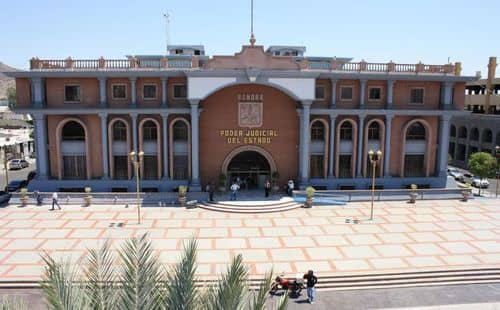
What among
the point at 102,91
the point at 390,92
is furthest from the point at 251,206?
the point at 390,92

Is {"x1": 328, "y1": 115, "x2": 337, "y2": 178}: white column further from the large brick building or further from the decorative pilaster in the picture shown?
the decorative pilaster

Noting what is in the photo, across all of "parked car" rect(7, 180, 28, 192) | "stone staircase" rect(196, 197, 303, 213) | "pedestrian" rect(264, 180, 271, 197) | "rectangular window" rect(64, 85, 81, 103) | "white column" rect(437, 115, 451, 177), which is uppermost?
"rectangular window" rect(64, 85, 81, 103)

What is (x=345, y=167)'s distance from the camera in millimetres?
35531

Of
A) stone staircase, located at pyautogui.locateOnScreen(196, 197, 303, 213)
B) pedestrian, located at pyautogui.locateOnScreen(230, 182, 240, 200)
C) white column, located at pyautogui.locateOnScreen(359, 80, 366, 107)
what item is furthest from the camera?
white column, located at pyautogui.locateOnScreen(359, 80, 366, 107)

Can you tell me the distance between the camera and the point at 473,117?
5853 centimetres

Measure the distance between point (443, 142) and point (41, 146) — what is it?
3448 cm

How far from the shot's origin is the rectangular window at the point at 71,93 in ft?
108

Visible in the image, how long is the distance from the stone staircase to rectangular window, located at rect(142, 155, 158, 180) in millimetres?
5663

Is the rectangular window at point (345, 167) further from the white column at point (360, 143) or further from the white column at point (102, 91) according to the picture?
the white column at point (102, 91)

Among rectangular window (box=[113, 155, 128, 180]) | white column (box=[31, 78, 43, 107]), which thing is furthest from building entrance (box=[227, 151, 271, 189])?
white column (box=[31, 78, 43, 107])

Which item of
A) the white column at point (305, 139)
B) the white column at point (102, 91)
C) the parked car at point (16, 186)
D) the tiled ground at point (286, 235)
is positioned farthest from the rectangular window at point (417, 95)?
the parked car at point (16, 186)

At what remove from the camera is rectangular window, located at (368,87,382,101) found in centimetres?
3484

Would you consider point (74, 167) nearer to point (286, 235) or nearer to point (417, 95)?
point (286, 235)

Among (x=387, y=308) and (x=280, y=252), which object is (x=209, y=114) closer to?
(x=280, y=252)
